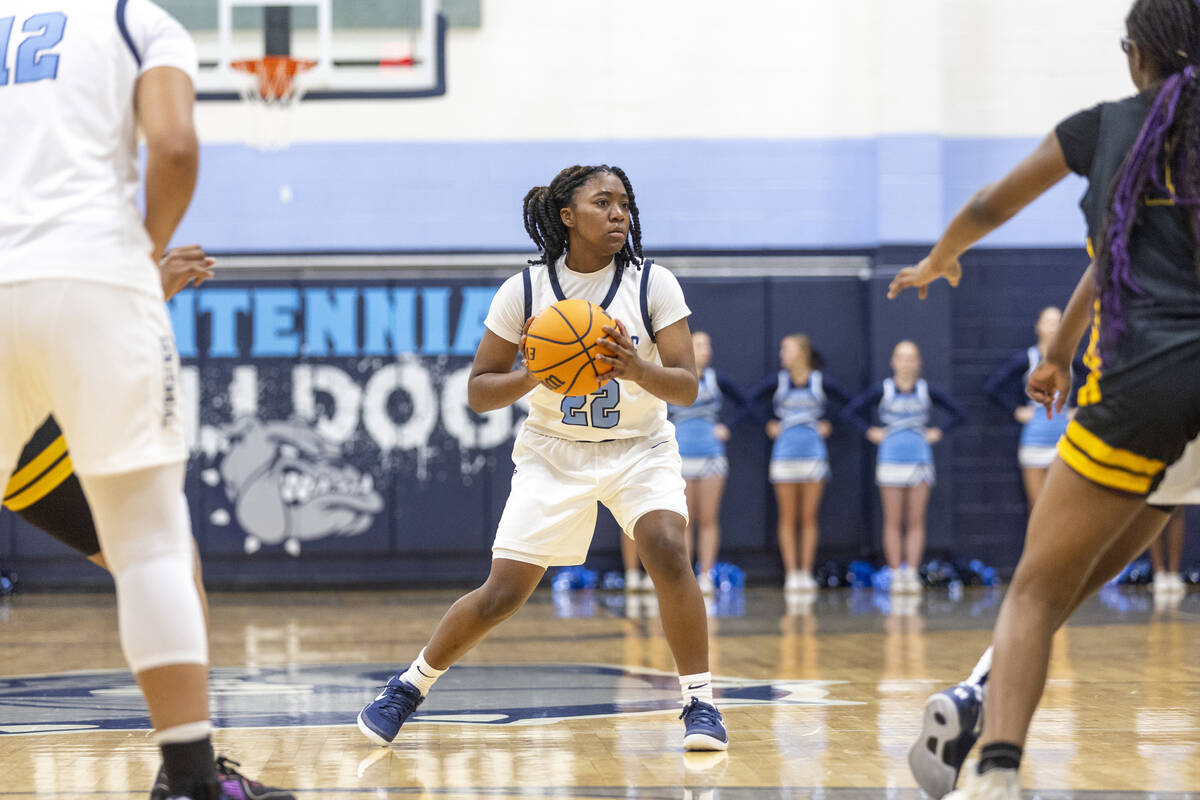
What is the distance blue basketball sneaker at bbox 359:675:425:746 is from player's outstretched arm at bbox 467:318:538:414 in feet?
2.83

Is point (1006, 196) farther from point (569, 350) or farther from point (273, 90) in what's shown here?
point (273, 90)

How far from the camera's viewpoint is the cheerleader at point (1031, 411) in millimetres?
10344

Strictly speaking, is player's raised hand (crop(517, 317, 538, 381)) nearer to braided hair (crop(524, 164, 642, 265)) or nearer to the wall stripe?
braided hair (crop(524, 164, 642, 265))

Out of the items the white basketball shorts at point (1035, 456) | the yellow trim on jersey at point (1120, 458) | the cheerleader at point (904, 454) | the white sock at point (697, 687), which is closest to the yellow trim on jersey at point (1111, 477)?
the yellow trim on jersey at point (1120, 458)

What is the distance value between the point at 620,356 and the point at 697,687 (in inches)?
39.3

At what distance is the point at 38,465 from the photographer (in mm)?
2834

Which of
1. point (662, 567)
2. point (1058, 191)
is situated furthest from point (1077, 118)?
point (1058, 191)

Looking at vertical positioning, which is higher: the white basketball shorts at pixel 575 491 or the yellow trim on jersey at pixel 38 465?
the yellow trim on jersey at pixel 38 465

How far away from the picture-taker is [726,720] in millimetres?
4180

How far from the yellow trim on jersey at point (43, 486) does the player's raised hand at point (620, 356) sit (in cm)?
142

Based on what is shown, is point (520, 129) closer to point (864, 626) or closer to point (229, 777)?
point (864, 626)

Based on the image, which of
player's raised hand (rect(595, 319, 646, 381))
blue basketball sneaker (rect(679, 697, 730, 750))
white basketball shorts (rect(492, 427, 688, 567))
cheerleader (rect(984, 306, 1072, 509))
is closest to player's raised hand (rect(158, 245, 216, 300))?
player's raised hand (rect(595, 319, 646, 381))

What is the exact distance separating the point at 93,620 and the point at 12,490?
20.0ft

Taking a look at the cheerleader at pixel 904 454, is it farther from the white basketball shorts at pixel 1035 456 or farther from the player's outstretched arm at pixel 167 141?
the player's outstretched arm at pixel 167 141
